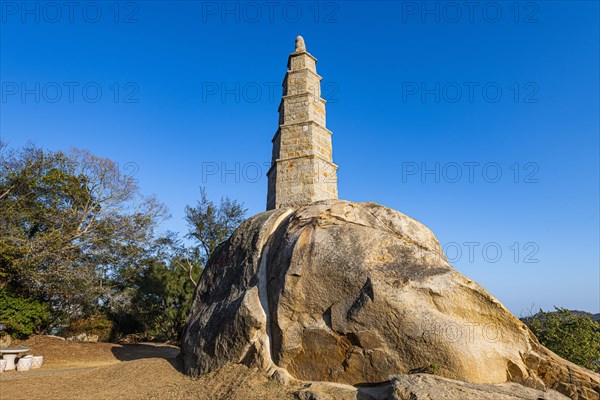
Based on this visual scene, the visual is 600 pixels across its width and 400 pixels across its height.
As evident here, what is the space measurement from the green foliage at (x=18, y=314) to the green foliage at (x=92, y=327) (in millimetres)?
4989

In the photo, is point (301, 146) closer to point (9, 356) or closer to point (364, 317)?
point (364, 317)

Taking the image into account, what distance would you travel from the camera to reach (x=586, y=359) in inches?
349

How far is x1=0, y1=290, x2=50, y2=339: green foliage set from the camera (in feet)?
47.9

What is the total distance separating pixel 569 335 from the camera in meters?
9.24

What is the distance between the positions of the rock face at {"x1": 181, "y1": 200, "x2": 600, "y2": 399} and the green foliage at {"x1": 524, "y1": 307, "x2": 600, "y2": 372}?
3249mm

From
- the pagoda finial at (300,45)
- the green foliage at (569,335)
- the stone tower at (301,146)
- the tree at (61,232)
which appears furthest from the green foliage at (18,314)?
the green foliage at (569,335)

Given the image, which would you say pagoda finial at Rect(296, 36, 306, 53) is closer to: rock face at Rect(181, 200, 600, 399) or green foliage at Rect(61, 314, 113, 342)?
rock face at Rect(181, 200, 600, 399)

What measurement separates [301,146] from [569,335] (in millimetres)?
9416

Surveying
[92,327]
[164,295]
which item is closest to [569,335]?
[164,295]

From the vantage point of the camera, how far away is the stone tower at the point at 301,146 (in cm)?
1200

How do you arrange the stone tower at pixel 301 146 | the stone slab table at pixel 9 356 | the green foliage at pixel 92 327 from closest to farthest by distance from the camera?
1. the stone slab table at pixel 9 356
2. the stone tower at pixel 301 146
3. the green foliage at pixel 92 327

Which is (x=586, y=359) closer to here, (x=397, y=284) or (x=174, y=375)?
(x=397, y=284)

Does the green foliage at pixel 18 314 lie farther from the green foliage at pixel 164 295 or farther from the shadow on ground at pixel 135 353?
the green foliage at pixel 164 295

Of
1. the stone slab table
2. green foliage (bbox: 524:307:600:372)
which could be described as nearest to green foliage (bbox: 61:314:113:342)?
the stone slab table
